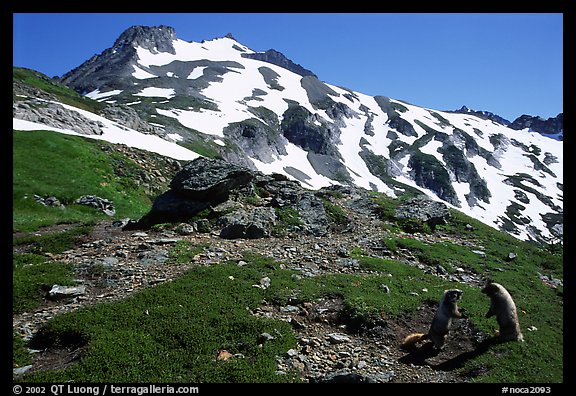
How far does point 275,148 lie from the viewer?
181m

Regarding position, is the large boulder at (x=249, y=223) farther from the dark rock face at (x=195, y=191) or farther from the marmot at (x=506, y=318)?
the marmot at (x=506, y=318)

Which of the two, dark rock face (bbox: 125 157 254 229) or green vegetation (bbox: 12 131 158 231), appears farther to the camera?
green vegetation (bbox: 12 131 158 231)

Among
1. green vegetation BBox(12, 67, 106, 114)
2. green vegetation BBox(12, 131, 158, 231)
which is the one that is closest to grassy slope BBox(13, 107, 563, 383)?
green vegetation BBox(12, 131, 158, 231)

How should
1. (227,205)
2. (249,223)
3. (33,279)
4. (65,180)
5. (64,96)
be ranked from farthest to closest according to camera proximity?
(64,96) < (65,180) < (227,205) < (249,223) < (33,279)

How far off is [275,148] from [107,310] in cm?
17089

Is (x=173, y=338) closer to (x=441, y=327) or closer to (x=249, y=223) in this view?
(x=441, y=327)

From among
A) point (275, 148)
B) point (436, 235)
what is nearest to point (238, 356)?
point (436, 235)

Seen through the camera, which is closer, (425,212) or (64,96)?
(425,212)

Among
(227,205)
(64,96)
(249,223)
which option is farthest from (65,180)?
(64,96)

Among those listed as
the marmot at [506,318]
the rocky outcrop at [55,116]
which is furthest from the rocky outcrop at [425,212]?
the rocky outcrop at [55,116]

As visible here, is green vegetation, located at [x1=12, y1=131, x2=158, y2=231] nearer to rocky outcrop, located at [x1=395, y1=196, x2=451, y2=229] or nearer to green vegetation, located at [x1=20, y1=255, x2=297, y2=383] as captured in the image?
green vegetation, located at [x1=20, y1=255, x2=297, y2=383]

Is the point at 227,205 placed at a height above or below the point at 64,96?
below

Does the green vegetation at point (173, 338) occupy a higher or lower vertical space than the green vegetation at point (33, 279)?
lower

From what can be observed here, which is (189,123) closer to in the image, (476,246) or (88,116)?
(88,116)
